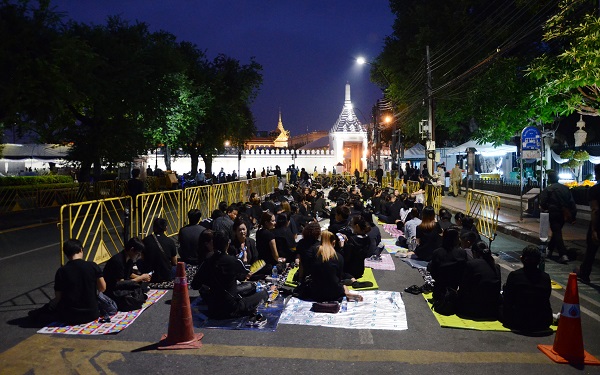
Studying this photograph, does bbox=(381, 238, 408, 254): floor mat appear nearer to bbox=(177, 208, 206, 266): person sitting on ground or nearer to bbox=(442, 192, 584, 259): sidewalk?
bbox=(442, 192, 584, 259): sidewalk

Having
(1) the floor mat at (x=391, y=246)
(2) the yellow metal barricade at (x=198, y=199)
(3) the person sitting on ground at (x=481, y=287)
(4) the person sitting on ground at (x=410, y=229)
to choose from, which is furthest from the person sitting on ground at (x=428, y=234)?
(2) the yellow metal barricade at (x=198, y=199)

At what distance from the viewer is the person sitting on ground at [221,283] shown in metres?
6.23

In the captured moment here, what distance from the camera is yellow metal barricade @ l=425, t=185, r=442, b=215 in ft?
64.7

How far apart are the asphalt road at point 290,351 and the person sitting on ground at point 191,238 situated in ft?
7.37

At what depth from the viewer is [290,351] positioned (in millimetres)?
5340

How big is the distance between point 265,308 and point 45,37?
53.3 ft

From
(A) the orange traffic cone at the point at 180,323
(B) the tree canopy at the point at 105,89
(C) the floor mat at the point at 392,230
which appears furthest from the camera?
(B) the tree canopy at the point at 105,89

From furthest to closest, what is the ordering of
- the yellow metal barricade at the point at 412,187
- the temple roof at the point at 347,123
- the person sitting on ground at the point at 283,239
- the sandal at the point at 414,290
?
the temple roof at the point at 347,123, the yellow metal barricade at the point at 412,187, the person sitting on ground at the point at 283,239, the sandal at the point at 414,290

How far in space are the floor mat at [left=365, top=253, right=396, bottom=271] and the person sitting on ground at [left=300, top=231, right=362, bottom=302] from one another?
2.64 m

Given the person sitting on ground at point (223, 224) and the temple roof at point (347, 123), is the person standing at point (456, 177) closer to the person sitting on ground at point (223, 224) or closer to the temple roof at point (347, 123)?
the person sitting on ground at point (223, 224)

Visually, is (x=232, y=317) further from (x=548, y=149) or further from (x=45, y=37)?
(x=548, y=149)

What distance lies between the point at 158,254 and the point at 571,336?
5951 mm

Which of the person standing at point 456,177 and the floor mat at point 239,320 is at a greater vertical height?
the person standing at point 456,177

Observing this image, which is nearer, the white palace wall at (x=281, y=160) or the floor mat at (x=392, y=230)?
the floor mat at (x=392, y=230)
